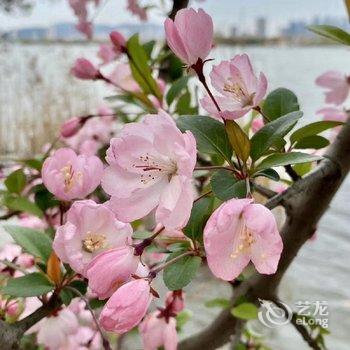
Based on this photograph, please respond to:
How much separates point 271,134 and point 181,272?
11cm

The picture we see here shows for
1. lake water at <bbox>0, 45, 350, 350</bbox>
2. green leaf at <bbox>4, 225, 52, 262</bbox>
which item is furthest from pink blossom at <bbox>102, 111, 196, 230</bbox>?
lake water at <bbox>0, 45, 350, 350</bbox>

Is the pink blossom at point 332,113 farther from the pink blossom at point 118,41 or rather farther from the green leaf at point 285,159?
the green leaf at point 285,159

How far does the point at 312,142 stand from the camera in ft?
1.66

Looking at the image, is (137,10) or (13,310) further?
(137,10)

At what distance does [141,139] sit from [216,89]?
8 centimetres

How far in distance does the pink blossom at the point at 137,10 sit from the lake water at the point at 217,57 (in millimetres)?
223

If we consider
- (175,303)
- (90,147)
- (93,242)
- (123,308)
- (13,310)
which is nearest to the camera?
(123,308)

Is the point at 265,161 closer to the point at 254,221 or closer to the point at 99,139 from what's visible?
the point at 254,221

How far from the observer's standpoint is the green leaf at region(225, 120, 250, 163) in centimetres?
40

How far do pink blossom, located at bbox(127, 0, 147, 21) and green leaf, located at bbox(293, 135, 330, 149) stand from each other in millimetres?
649

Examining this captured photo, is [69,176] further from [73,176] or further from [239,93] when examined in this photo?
[239,93]

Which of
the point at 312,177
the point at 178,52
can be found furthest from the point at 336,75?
the point at 178,52

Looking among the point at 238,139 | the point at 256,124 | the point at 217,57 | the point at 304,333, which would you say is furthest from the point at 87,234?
the point at 217,57

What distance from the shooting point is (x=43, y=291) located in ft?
1.67
